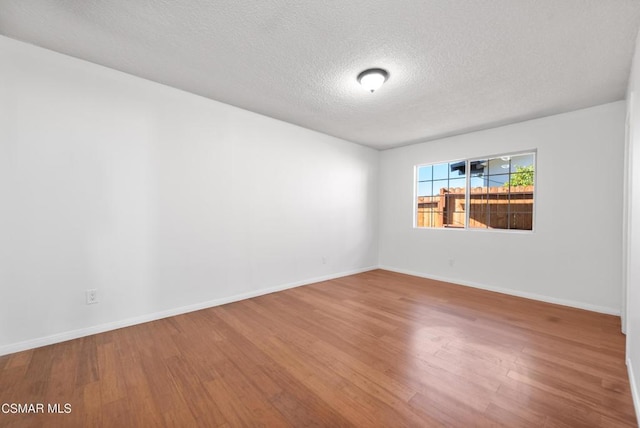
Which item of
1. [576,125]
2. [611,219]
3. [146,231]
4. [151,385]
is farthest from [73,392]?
[576,125]

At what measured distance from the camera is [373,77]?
240cm

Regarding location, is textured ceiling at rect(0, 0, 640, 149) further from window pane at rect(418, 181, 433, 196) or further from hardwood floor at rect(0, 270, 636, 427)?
hardwood floor at rect(0, 270, 636, 427)

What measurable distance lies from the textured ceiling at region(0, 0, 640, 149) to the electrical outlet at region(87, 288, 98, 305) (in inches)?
83.5

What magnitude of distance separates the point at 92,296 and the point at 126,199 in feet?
3.10

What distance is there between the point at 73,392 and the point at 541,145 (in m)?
5.37

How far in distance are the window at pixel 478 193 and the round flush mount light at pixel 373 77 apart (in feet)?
8.82

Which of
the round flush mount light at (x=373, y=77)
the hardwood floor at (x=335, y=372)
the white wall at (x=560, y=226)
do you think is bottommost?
the hardwood floor at (x=335, y=372)

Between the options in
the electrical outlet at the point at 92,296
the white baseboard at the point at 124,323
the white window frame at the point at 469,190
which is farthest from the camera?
the white window frame at the point at 469,190

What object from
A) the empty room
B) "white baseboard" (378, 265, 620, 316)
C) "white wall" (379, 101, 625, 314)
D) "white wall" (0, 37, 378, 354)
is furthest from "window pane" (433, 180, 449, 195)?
"white wall" (0, 37, 378, 354)

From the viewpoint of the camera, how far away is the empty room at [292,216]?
166cm

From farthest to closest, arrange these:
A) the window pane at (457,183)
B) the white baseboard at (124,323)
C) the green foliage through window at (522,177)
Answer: the window pane at (457,183) → the green foliage through window at (522,177) → the white baseboard at (124,323)

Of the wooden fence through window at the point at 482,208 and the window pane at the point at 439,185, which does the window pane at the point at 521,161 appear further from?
the window pane at the point at 439,185

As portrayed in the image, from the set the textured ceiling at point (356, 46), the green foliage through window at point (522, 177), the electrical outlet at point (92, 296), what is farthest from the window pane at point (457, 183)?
the electrical outlet at point (92, 296)

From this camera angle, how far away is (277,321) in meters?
2.75
